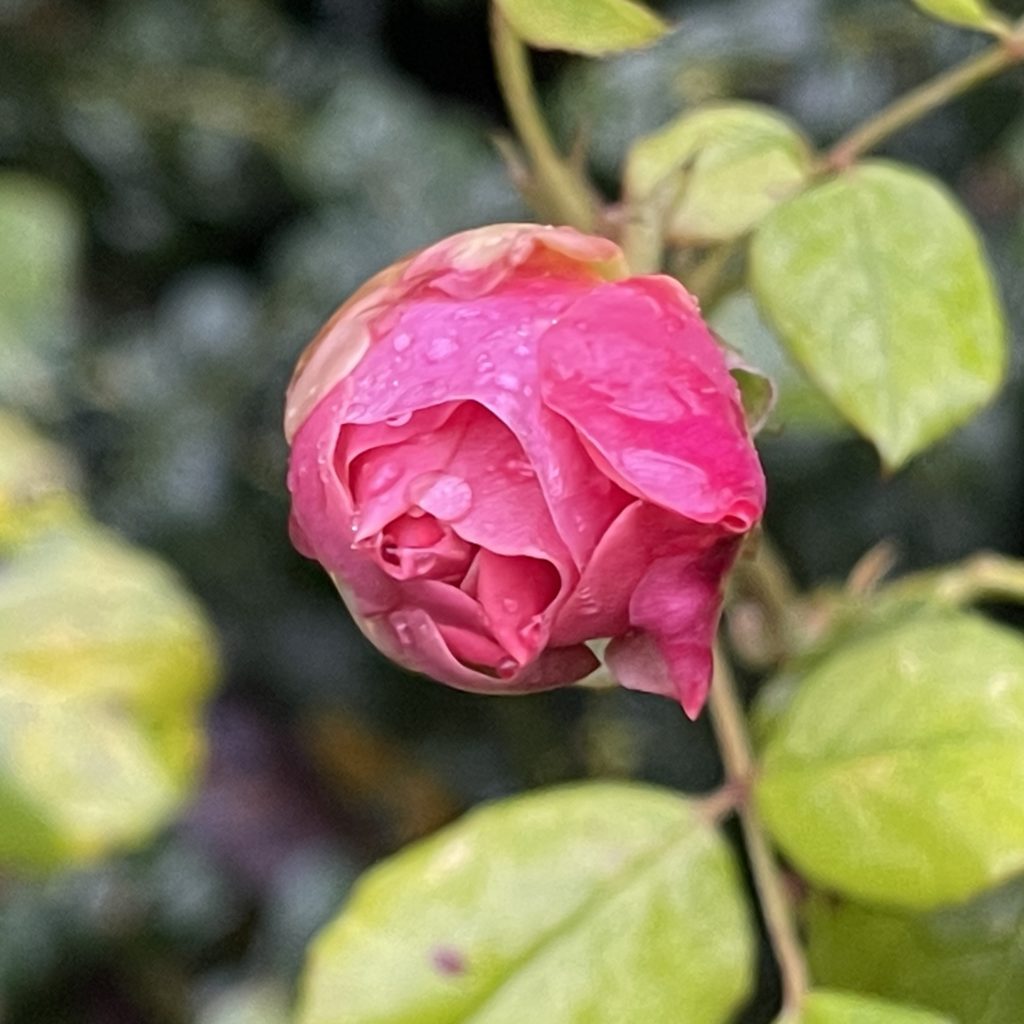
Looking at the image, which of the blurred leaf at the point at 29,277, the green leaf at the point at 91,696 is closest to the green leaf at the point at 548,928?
the green leaf at the point at 91,696

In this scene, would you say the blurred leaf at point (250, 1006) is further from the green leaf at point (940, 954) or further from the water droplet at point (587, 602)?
the water droplet at point (587, 602)

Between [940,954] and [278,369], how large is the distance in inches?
34.6

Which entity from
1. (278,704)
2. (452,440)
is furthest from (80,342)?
(452,440)

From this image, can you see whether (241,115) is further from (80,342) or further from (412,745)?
(412,745)

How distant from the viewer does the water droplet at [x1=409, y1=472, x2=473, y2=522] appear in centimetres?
41

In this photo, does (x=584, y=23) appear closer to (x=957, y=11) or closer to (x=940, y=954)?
(x=957, y=11)

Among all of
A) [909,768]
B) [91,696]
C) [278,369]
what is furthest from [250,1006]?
[909,768]

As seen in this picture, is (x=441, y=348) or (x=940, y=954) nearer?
(x=441, y=348)

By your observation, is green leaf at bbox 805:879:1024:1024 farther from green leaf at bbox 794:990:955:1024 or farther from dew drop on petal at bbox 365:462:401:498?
dew drop on petal at bbox 365:462:401:498

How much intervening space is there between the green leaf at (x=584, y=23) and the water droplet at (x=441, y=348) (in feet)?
0.40

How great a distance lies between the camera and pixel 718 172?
619mm

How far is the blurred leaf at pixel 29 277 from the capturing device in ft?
4.09

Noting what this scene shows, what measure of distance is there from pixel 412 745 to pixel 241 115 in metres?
0.64

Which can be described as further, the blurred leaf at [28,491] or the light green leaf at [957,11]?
the blurred leaf at [28,491]
